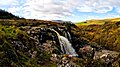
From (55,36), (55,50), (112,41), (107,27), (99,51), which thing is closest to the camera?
(55,50)

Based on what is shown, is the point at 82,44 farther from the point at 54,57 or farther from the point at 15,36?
the point at 15,36

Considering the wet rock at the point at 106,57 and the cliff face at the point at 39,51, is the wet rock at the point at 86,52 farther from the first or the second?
the wet rock at the point at 106,57

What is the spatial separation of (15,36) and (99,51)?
30398 mm

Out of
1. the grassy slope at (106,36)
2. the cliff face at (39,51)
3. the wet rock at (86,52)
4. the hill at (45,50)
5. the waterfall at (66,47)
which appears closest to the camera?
the cliff face at (39,51)

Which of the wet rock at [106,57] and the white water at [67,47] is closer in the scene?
the wet rock at [106,57]

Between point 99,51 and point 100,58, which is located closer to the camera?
point 100,58

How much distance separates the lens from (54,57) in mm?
64000

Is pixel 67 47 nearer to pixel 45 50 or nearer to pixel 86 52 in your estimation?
pixel 86 52

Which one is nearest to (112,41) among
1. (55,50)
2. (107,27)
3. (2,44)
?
(107,27)

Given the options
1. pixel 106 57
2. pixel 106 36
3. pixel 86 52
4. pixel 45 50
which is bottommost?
pixel 106 57

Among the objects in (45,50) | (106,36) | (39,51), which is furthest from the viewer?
(106,36)

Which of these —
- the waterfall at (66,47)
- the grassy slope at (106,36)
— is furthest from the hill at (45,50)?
the grassy slope at (106,36)

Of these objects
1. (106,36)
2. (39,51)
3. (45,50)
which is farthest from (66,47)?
(106,36)

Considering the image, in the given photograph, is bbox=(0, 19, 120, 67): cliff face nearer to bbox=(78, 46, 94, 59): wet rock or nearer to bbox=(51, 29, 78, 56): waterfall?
bbox=(78, 46, 94, 59): wet rock
